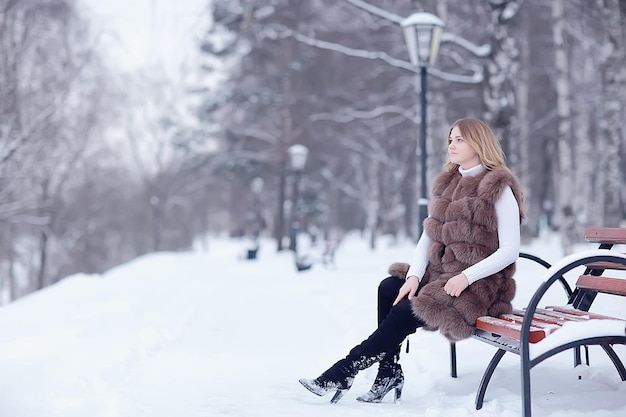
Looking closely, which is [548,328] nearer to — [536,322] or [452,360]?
[536,322]

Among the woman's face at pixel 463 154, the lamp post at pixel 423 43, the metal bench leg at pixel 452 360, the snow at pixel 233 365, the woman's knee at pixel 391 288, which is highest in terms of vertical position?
the lamp post at pixel 423 43

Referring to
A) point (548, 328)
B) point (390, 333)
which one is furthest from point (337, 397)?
point (548, 328)

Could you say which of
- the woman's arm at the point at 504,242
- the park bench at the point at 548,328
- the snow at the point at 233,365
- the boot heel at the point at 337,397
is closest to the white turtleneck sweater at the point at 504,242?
the woman's arm at the point at 504,242

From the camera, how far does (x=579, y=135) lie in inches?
894

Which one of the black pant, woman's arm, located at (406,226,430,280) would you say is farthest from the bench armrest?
woman's arm, located at (406,226,430,280)

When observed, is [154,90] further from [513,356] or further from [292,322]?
[513,356]

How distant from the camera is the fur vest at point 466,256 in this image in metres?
3.69

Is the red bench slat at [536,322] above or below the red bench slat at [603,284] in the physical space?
below

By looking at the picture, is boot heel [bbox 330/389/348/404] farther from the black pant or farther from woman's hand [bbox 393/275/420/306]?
woman's hand [bbox 393/275/420/306]

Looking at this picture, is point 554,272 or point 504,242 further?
point 504,242

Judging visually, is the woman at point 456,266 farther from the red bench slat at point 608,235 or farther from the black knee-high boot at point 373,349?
the red bench slat at point 608,235

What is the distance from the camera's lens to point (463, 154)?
4.02 meters

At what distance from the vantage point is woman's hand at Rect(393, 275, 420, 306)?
3912 millimetres

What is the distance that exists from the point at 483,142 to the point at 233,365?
8.53 feet
